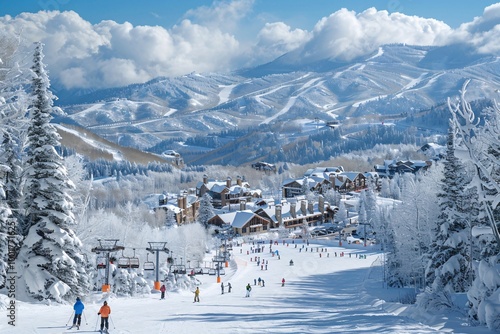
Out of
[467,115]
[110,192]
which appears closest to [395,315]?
[467,115]

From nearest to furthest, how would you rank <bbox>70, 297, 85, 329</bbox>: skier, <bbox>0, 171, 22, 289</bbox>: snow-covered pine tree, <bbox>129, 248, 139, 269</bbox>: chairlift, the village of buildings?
<bbox>70, 297, 85, 329</bbox>: skier
<bbox>0, 171, 22, 289</bbox>: snow-covered pine tree
<bbox>129, 248, 139, 269</bbox>: chairlift
the village of buildings

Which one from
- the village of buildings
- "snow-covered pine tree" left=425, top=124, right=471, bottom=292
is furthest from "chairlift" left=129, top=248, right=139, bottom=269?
the village of buildings

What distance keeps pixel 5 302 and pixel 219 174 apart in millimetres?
163373

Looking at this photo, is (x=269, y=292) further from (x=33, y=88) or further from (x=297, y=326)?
(x=33, y=88)

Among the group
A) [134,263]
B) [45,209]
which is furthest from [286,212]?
[45,209]

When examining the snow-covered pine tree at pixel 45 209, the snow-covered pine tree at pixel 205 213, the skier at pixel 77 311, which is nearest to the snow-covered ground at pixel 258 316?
the skier at pixel 77 311

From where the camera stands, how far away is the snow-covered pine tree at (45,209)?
20.4 m

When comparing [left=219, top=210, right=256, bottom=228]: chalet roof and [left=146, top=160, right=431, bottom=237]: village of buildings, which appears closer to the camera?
[left=219, top=210, right=256, bottom=228]: chalet roof

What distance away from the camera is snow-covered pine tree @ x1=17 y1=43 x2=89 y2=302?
20.4 m

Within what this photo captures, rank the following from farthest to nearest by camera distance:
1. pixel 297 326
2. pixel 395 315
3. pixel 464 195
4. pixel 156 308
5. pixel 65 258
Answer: pixel 464 195, pixel 156 308, pixel 65 258, pixel 395 315, pixel 297 326

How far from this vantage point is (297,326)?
17.3 m

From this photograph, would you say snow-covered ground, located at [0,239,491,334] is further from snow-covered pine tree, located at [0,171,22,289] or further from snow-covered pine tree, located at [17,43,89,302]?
snow-covered pine tree, located at [0,171,22,289]

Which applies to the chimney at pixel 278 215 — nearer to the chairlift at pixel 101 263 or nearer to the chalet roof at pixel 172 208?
the chalet roof at pixel 172 208

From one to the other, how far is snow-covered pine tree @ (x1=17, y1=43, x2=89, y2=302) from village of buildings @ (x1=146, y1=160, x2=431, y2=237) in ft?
210
